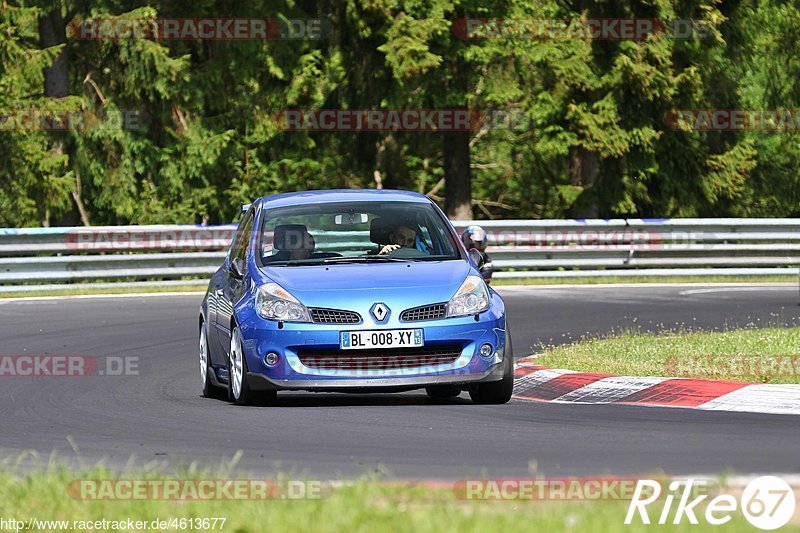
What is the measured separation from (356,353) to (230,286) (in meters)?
1.70

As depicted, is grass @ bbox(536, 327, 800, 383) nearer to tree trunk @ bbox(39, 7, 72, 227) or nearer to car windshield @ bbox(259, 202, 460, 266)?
car windshield @ bbox(259, 202, 460, 266)

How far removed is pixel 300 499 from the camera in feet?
21.5

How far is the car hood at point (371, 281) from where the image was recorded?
36.2 feet

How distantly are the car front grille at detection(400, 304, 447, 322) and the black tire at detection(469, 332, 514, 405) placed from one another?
1.82ft

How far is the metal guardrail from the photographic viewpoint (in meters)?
25.4

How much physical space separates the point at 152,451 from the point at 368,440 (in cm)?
120

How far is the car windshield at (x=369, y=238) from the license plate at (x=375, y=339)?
3.45 feet

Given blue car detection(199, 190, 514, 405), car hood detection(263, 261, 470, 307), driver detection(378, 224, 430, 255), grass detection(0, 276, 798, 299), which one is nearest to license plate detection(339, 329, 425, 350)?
blue car detection(199, 190, 514, 405)

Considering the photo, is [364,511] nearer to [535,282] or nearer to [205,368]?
[205,368]

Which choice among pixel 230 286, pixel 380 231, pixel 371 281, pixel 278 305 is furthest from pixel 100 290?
pixel 371 281

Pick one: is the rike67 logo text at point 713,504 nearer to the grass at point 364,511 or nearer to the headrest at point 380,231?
the grass at point 364,511

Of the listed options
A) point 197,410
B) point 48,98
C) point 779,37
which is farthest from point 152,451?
point 779,37

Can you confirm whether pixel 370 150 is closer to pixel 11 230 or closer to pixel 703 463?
pixel 11 230

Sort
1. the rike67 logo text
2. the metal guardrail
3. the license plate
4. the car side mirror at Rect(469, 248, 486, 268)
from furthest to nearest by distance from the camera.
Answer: the metal guardrail
the car side mirror at Rect(469, 248, 486, 268)
the license plate
the rike67 logo text
